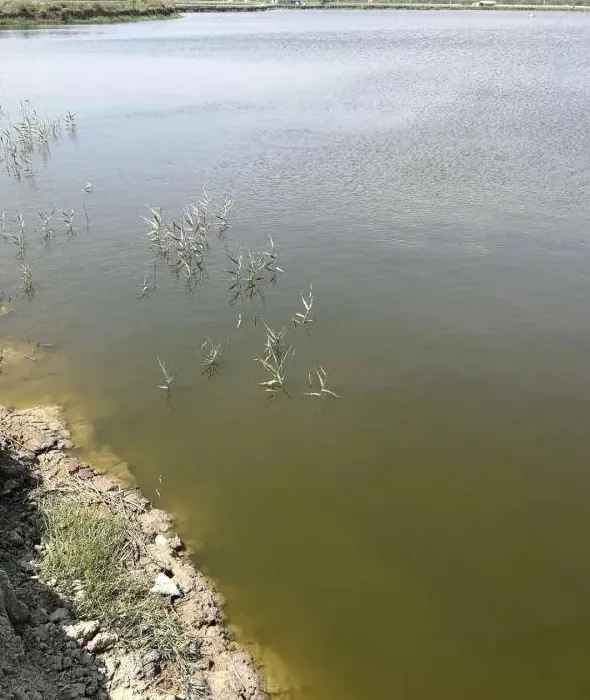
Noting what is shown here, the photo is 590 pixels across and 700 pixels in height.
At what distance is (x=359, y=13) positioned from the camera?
66500mm

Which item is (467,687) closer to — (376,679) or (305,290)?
(376,679)

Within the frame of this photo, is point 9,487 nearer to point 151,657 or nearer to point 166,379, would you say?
point 151,657

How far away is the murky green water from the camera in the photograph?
5.30 metres

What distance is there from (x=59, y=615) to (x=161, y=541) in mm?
1370

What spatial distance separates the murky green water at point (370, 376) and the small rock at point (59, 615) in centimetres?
150

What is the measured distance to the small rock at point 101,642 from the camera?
4.42m

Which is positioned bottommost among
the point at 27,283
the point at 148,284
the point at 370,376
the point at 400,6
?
the point at 370,376

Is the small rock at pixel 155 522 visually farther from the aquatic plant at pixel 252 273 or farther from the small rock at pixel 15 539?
the aquatic plant at pixel 252 273

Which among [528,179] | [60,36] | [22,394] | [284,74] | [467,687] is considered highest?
[60,36]

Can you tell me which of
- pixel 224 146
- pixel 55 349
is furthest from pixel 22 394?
pixel 224 146

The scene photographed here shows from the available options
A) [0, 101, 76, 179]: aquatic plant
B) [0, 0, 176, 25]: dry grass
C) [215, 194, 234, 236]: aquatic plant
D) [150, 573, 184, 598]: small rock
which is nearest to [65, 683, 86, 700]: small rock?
[150, 573, 184, 598]: small rock

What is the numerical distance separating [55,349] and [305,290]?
13.9ft

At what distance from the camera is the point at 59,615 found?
4.54m

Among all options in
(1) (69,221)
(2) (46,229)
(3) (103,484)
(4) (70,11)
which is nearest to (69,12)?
(4) (70,11)
